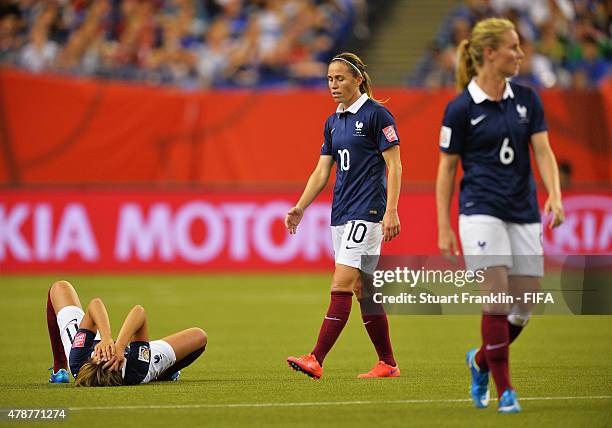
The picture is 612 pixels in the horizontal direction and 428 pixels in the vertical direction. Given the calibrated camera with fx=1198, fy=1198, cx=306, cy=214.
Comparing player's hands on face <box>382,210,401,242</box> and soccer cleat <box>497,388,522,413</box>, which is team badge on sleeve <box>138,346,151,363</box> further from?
soccer cleat <box>497,388,522,413</box>

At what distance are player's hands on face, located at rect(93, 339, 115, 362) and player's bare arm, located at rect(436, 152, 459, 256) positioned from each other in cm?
250

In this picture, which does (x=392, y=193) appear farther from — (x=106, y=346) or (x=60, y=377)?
(x=60, y=377)

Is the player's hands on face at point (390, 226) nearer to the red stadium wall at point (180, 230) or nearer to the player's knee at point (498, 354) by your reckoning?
the player's knee at point (498, 354)

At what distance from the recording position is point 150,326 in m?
13.5

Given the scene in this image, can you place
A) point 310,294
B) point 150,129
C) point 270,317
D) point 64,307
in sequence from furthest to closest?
point 150,129
point 310,294
point 270,317
point 64,307

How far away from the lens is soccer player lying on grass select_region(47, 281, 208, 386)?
27.6 feet

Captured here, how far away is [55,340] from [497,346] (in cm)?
364

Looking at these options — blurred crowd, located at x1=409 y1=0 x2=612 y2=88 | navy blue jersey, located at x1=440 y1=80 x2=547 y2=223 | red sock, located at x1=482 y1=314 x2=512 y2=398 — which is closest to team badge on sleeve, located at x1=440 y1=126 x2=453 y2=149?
navy blue jersey, located at x1=440 y1=80 x2=547 y2=223

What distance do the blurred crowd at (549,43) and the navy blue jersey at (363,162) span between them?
41.9 feet

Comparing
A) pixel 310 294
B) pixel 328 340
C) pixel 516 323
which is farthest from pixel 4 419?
pixel 310 294

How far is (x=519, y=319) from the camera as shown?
25.0 feet

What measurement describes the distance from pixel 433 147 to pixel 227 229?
13.0 feet

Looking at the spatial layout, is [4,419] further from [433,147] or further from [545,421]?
[433,147]

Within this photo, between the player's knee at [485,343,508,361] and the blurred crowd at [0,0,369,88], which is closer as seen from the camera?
the player's knee at [485,343,508,361]
